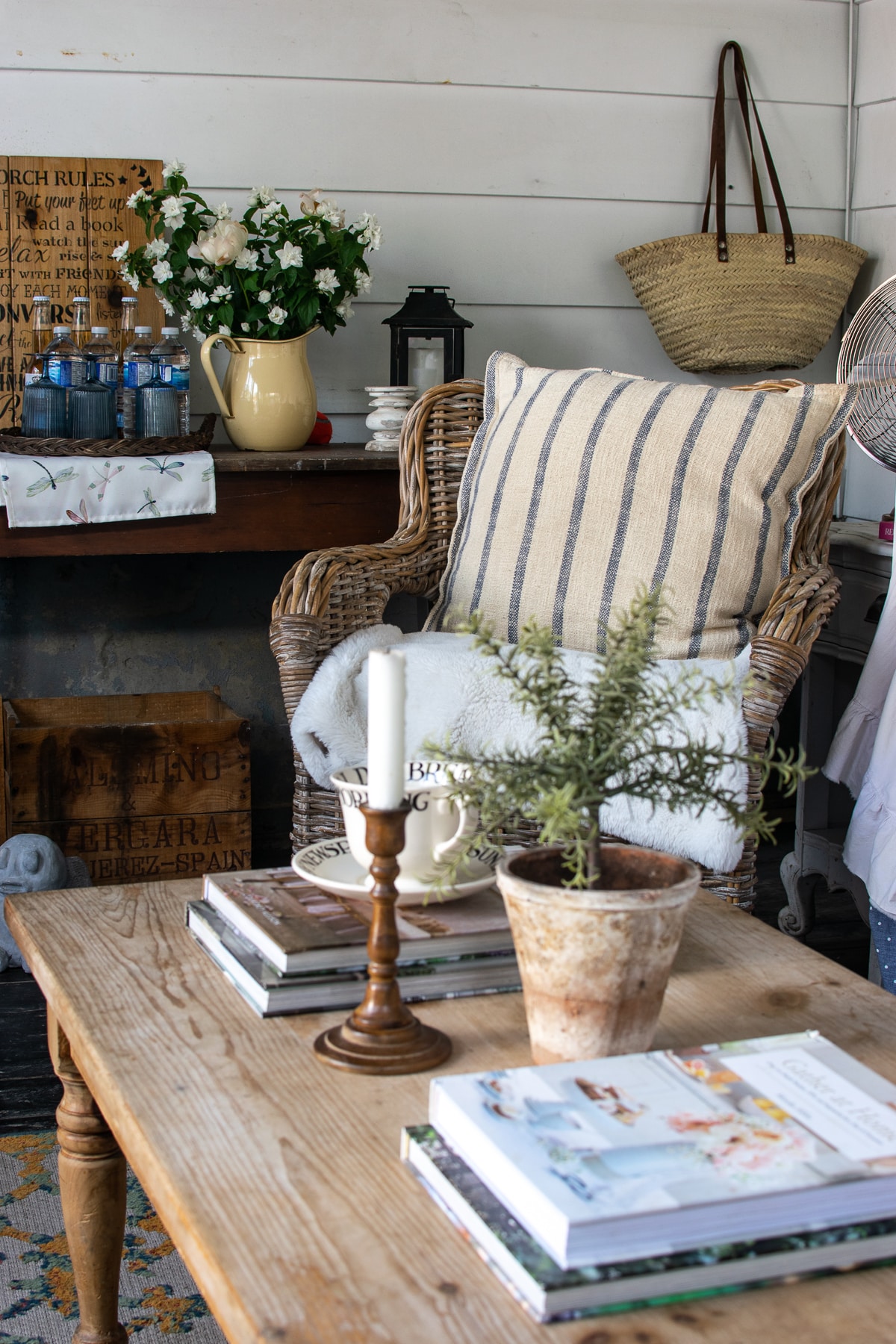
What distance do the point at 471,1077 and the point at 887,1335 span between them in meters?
0.24

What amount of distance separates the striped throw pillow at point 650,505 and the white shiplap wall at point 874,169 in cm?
93

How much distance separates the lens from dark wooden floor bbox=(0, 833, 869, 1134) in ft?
5.56

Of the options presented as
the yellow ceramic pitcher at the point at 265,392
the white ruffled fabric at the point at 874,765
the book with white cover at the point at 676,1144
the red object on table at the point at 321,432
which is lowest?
the white ruffled fabric at the point at 874,765

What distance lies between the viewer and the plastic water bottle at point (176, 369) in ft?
7.68

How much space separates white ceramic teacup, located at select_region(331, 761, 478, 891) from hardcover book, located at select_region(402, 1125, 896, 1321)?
13.9 inches

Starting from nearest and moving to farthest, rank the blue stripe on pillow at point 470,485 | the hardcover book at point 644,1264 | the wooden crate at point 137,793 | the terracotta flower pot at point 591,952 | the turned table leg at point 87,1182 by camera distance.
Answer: the hardcover book at point 644,1264, the terracotta flower pot at point 591,952, the turned table leg at point 87,1182, the blue stripe on pillow at point 470,485, the wooden crate at point 137,793

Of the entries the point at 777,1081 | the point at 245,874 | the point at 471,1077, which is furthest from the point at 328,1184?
the point at 245,874

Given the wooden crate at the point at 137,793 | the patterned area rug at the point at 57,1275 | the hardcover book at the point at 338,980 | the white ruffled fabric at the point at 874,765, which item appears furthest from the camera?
the wooden crate at the point at 137,793

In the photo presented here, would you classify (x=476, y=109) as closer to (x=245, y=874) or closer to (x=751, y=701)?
(x=751, y=701)

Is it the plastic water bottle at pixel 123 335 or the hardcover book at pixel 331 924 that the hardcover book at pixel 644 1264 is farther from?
the plastic water bottle at pixel 123 335

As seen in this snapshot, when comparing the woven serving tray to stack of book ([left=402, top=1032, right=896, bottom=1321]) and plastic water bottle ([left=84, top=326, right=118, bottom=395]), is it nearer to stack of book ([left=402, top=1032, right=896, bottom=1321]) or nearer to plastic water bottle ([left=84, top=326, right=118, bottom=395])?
plastic water bottle ([left=84, top=326, right=118, bottom=395])

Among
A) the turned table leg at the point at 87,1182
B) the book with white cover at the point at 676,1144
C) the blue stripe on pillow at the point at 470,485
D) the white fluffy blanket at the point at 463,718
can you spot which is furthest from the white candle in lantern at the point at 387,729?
the blue stripe on pillow at the point at 470,485

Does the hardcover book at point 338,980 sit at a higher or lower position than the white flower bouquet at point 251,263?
lower

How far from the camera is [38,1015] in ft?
6.42
